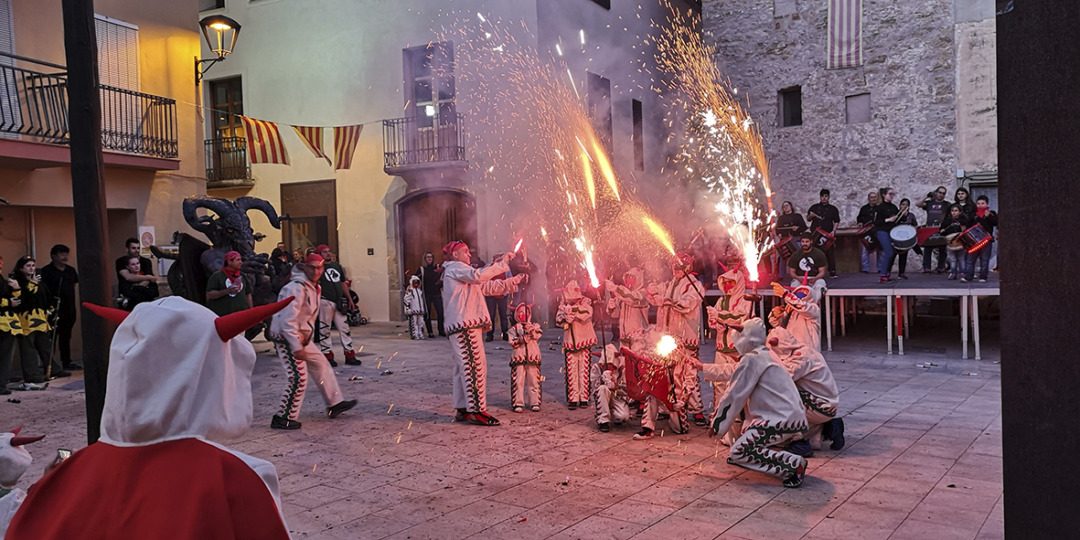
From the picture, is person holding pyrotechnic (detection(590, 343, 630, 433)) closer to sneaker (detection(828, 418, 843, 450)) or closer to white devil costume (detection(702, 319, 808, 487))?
white devil costume (detection(702, 319, 808, 487))

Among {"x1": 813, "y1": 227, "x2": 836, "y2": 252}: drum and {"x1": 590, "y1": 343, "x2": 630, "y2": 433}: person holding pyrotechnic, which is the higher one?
{"x1": 813, "y1": 227, "x2": 836, "y2": 252}: drum

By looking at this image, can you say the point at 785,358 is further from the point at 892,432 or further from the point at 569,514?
the point at 569,514

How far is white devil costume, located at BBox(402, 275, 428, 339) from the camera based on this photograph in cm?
1552

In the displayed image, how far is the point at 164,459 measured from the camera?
2094mm

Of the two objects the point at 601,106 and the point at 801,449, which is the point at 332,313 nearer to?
the point at 801,449

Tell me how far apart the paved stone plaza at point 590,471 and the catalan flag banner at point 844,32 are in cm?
908

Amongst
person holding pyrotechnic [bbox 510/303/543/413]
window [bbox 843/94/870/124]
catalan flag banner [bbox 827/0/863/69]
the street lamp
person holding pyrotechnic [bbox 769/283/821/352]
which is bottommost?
person holding pyrotechnic [bbox 510/303/543/413]

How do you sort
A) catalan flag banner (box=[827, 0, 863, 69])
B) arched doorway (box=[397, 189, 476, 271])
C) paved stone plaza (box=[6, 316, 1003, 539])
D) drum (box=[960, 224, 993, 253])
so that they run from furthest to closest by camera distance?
arched doorway (box=[397, 189, 476, 271]), catalan flag banner (box=[827, 0, 863, 69]), drum (box=[960, 224, 993, 253]), paved stone plaza (box=[6, 316, 1003, 539])

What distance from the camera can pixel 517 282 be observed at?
8398 mm

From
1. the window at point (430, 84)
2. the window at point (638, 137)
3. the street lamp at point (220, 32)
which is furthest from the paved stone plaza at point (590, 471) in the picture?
the window at point (638, 137)

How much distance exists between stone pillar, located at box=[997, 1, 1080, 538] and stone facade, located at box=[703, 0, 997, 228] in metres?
18.0

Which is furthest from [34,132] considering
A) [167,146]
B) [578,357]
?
[578,357]

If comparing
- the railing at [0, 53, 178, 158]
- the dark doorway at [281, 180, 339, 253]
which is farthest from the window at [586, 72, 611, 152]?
the railing at [0, 53, 178, 158]

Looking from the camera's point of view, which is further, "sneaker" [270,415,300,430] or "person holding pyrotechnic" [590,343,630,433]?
"sneaker" [270,415,300,430]
